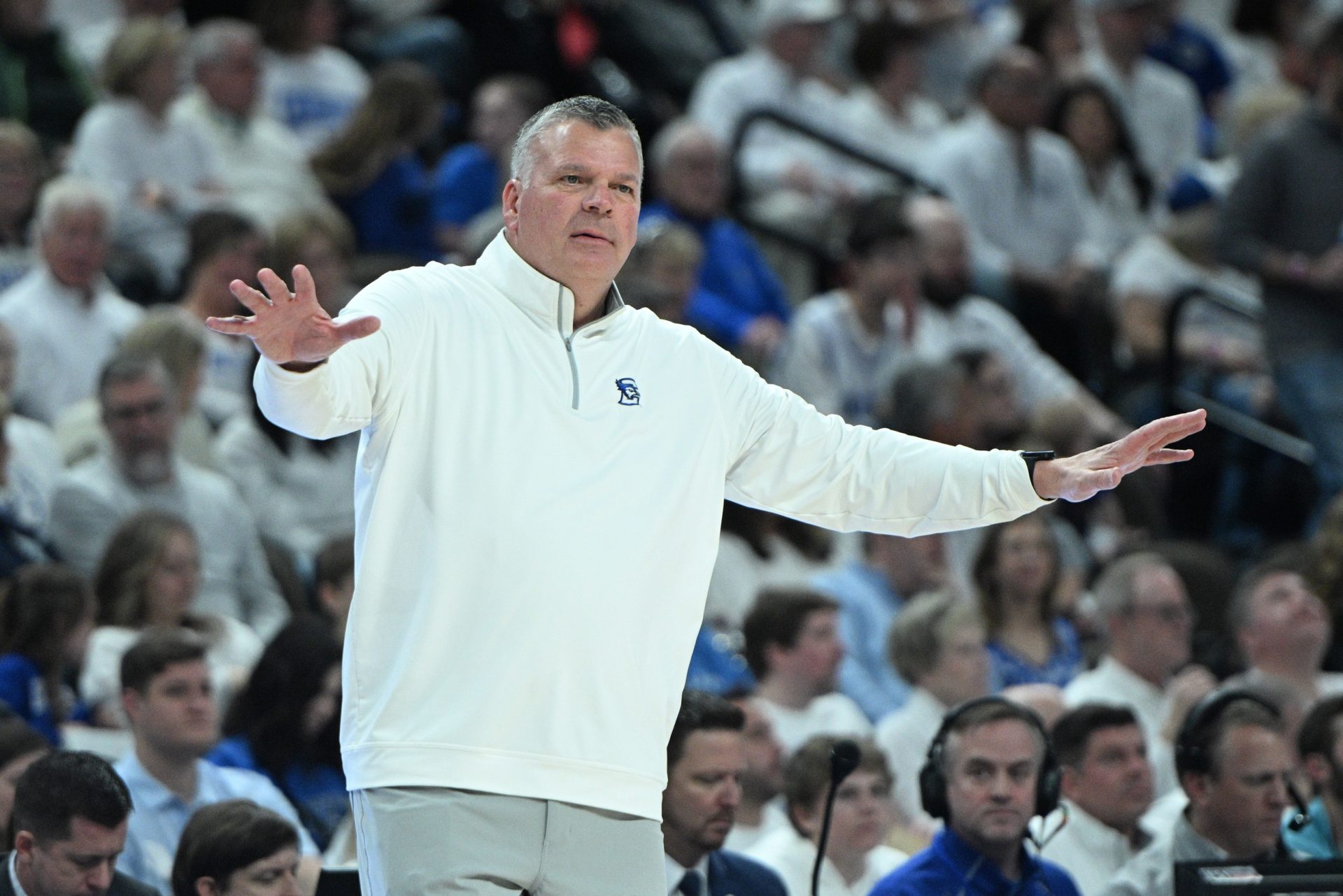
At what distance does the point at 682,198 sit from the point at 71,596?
13.8 ft

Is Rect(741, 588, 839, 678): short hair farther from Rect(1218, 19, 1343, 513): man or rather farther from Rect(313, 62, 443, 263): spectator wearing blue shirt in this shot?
Rect(313, 62, 443, 263): spectator wearing blue shirt

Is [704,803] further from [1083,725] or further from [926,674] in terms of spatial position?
[926,674]

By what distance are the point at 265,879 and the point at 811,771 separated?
1.49m

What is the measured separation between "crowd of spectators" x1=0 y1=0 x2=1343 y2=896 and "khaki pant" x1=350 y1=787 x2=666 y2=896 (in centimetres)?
17

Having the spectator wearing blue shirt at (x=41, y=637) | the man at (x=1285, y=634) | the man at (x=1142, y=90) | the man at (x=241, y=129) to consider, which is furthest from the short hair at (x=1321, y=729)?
the man at (x=1142, y=90)

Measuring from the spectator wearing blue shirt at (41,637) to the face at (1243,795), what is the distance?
9.74ft

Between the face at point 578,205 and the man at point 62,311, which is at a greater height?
the man at point 62,311

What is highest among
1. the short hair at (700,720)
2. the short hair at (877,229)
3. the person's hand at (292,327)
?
the short hair at (877,229)

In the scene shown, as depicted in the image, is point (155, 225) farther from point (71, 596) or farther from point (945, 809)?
point (945, 809)

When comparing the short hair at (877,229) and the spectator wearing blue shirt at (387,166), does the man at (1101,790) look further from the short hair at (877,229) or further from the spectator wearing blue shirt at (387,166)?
the spectator wearing blue shirt at (387,166)

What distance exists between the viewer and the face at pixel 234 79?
901 centimetres

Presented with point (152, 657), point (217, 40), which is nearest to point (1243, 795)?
point (152, 657)

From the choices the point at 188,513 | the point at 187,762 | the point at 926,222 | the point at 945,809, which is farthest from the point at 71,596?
the point at 926,222

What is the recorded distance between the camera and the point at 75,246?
7.59 metres
